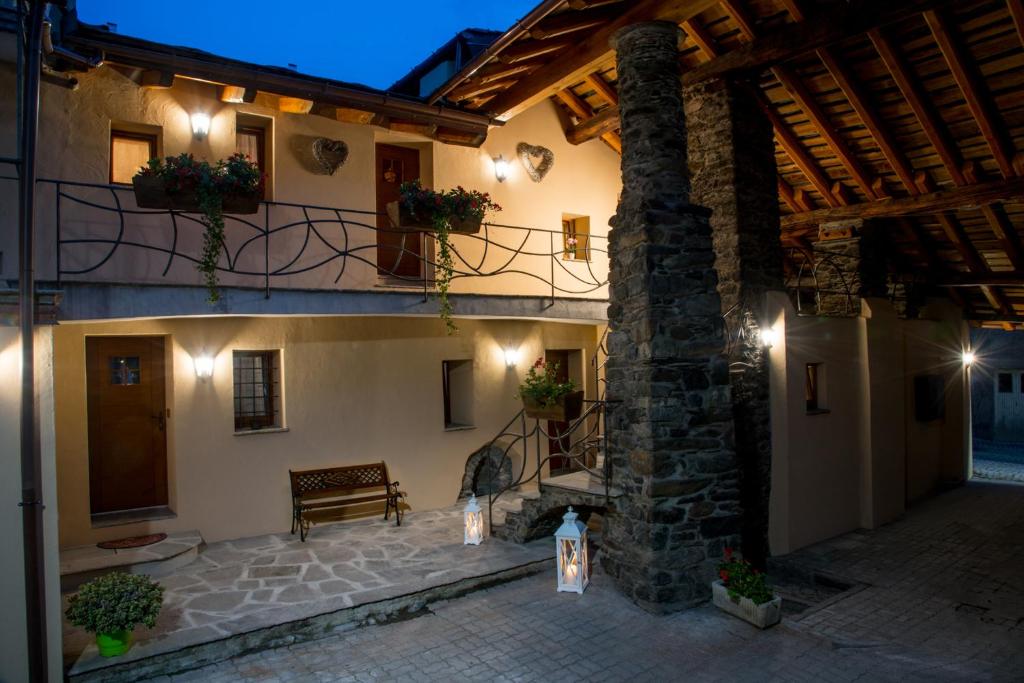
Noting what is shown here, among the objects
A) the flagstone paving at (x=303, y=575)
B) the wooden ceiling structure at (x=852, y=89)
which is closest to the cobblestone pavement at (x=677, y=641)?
the flagstone paving at (x=303, y=575)

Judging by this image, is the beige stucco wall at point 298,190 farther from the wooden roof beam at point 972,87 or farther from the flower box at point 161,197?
the wooden roof beam at point 972,87

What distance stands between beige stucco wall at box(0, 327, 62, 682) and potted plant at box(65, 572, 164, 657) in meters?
0.34

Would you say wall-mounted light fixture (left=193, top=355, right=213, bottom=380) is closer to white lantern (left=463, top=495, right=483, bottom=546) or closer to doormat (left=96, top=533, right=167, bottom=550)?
doormat (left=96, top=533, right=167, bottom=550)

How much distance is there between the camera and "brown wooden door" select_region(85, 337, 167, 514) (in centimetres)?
902

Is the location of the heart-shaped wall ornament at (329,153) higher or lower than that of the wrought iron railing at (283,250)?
higher

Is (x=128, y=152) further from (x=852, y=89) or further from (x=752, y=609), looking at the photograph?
(x=852, y=89)

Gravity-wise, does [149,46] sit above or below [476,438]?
above

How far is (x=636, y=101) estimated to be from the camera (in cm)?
819

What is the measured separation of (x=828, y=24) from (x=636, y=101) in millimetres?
2736

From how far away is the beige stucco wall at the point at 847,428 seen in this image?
32.8 feet

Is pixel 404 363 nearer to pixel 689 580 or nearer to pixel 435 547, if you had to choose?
pixel 435 547

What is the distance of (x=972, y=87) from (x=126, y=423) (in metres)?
12.4

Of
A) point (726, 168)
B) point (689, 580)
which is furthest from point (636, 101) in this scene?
point (689, 580)

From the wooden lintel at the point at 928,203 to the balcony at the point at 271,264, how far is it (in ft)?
14.0
